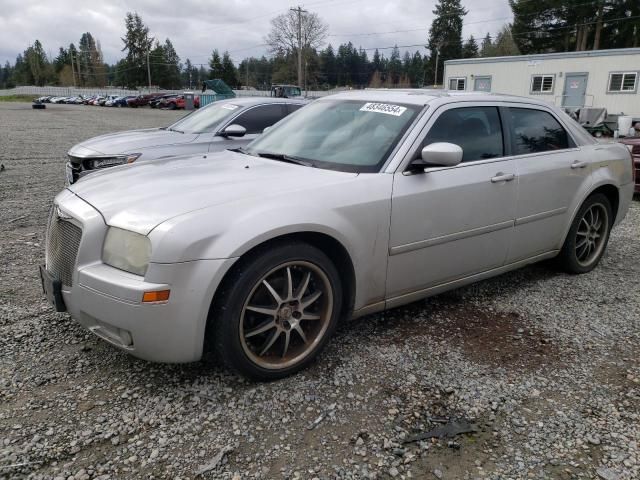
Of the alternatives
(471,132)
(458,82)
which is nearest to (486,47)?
(458,82)

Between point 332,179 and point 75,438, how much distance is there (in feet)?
6.19

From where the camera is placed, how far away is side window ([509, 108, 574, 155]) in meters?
4.00

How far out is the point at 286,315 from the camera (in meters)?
2.86

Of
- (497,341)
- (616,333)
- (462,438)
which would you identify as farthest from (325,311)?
(616,333)

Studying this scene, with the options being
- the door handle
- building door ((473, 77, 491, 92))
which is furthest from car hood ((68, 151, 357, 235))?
building door ((473, 77, 491, 92))

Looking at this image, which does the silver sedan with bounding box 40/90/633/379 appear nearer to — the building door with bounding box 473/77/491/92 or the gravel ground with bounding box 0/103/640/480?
the gravel ground with bounding box 0/103/640/480

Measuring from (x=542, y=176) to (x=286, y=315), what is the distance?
2436 millimetres

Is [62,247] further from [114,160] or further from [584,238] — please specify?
[584,238]

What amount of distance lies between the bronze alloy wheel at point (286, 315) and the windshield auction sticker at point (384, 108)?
1.34 m

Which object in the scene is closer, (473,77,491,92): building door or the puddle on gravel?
the puddle on gravel

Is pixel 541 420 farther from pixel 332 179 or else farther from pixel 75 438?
pixel 75 438

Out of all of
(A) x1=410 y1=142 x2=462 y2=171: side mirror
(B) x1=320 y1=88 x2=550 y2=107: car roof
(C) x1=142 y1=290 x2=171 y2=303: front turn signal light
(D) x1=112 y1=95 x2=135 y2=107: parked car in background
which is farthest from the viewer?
(D) x1=112 y1=95 x2=135 y2=107: parked car in background

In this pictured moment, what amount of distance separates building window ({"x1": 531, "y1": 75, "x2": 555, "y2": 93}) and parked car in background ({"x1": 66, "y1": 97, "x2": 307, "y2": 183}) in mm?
23802

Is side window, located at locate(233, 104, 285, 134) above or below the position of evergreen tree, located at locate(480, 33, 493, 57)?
below
